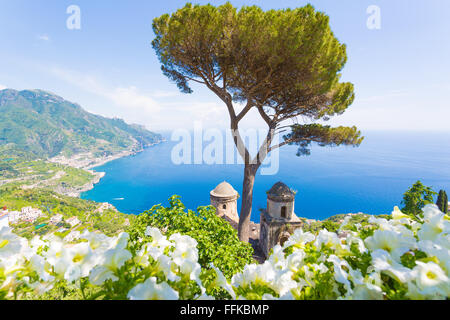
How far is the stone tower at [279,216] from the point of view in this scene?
29.0 feet

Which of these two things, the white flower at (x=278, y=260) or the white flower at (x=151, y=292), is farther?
the white flower at (x=278, y=260)

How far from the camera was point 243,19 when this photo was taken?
5465 mm

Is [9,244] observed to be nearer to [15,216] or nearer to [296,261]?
[296,261]

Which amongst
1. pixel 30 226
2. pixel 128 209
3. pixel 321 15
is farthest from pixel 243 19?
pixel 128 209

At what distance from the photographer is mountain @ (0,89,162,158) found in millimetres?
117562

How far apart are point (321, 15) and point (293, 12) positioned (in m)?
0.76

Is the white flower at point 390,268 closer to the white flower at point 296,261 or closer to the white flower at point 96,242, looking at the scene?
the white flower at point 296,261

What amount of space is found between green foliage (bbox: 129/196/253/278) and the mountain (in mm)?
145639

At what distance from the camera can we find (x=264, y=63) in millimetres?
5918

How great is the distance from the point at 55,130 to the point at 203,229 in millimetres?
175219

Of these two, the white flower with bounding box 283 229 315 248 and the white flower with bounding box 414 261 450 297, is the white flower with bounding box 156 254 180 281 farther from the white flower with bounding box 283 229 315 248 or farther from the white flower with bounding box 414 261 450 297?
the white flower with bounding box 414 261 450 297

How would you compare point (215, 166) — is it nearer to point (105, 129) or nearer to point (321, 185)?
point (321, 185)

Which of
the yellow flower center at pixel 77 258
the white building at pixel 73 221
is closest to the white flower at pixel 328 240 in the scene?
the yellow flower center at pixel 77 258

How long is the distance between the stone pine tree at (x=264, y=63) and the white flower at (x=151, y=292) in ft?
19.9
